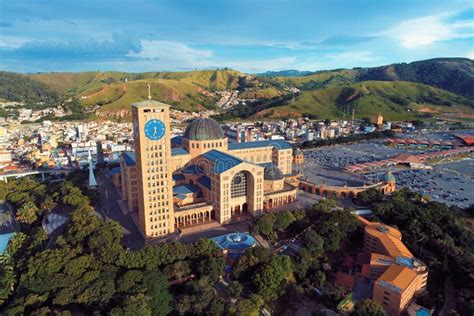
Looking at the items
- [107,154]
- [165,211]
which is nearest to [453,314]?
[165,211]

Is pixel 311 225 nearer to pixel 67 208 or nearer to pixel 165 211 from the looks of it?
pixel 165 211

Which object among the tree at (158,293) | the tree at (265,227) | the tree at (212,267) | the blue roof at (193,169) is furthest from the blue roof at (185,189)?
the tree at (158,293)

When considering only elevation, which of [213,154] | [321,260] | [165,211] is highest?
[213,154]

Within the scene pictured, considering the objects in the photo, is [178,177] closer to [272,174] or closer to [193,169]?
[193,169]

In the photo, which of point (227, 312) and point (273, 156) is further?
point (273, 156)

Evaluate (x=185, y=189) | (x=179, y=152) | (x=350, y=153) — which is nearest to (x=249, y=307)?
(x=185, y=189)
